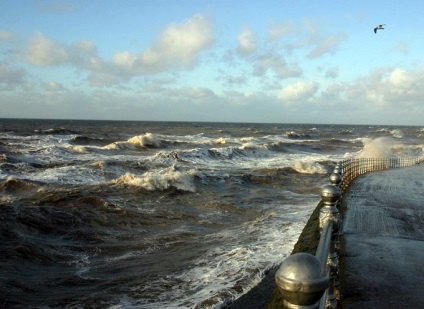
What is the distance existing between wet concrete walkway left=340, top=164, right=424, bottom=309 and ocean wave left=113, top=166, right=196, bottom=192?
1071cm

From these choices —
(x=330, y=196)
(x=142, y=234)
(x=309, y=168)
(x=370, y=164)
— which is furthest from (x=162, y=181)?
(x=330, y=196)

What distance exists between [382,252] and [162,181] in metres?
15.7

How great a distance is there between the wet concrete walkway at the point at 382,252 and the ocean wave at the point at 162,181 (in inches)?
422

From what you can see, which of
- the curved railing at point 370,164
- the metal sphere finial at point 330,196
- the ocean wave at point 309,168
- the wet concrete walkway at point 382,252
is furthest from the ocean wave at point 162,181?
the metal sphere finial at point 330,196

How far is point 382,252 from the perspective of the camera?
6074 mm

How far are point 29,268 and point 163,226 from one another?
4564 millimetres

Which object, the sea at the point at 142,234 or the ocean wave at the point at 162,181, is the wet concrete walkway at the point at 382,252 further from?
the ocean wave at the point at 162,181

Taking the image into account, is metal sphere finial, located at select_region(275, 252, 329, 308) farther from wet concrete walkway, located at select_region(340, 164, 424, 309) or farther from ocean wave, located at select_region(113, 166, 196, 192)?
ocean wave, located at select_region(113, 166, 196, 192)

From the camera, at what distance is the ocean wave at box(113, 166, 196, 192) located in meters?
20.1

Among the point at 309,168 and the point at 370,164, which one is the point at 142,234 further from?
the point at 309,168

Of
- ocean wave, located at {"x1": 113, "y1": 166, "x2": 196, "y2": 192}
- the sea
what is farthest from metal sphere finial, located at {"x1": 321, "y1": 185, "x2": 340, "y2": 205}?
ocean wave, located at {"x1": 113, "y1": 166, "x2": 196, "y2": 192}

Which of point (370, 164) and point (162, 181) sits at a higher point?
point (370, 164)

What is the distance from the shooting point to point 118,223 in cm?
1325

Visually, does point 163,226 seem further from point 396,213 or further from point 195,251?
point 396,213
